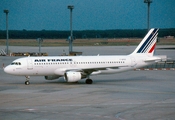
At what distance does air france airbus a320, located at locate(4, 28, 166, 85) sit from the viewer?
4753cm

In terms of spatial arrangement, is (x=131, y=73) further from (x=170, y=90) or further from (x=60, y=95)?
(x=60, y=95)

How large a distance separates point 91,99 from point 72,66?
12.4m

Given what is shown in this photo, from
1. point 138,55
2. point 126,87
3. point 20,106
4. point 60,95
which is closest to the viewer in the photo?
point 20,106

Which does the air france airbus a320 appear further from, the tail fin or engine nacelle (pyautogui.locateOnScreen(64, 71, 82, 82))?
the tail fin

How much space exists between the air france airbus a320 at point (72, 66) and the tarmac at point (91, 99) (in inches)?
48.1

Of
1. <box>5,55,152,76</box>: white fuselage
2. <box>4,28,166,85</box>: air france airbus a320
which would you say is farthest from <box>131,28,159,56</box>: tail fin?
<box>5,55,152,76</box>: white fuselage

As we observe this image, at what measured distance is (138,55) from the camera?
52.4 meters

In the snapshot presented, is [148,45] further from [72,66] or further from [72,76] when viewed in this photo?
[72,76]

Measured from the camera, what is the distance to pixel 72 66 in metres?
49.0

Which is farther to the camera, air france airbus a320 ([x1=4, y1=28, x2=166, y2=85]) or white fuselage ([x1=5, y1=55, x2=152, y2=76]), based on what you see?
white fuselage ([x1=5, y1=55, x2=152, y2=76])

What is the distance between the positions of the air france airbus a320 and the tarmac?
4.01ft

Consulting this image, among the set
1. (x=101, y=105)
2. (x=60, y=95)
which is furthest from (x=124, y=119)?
(x=60, y=95)

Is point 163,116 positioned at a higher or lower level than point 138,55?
lower

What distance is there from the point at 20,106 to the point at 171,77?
2641 centimetres
